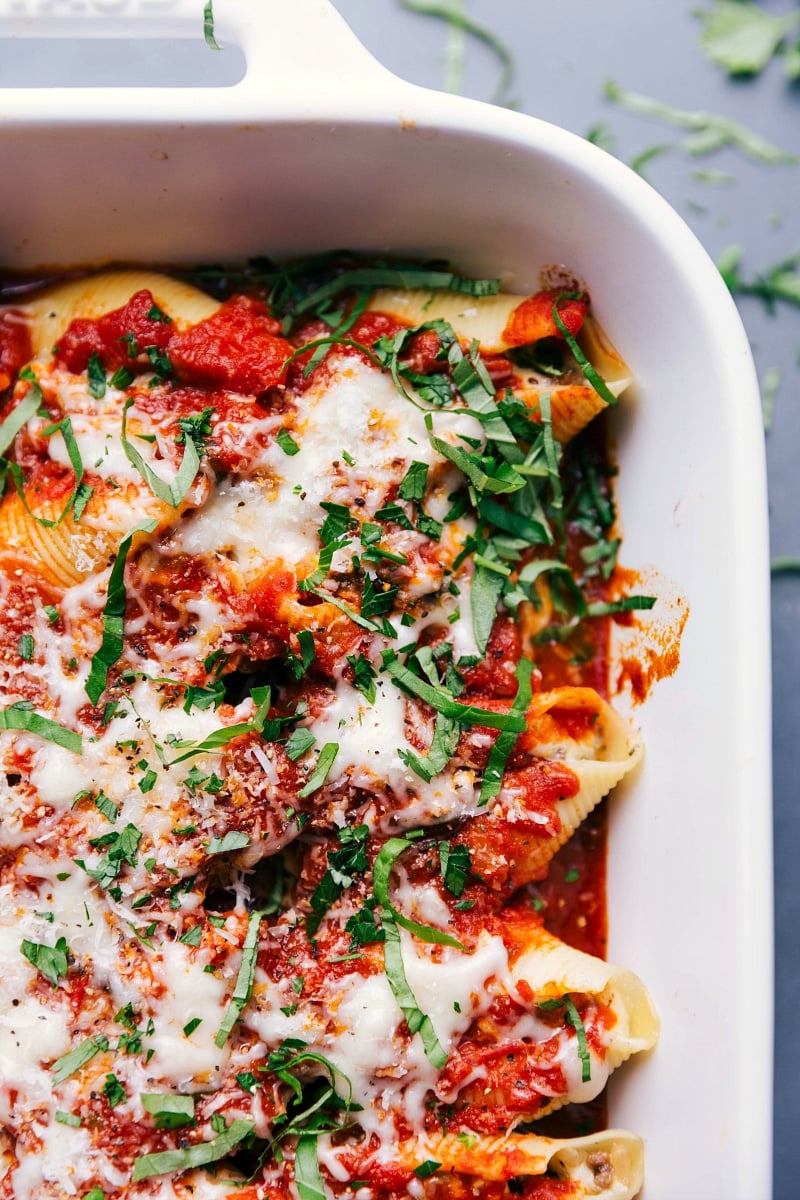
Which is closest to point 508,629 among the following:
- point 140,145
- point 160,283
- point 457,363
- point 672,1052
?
point 457,363

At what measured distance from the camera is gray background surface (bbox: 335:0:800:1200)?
125 inches

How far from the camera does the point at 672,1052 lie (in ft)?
8.37

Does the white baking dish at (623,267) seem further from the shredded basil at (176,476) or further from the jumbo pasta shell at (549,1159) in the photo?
the shredded basil at (176,476)

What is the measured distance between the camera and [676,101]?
3262 millimetres

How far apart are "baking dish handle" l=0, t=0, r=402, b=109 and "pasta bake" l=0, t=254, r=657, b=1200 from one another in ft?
1.72

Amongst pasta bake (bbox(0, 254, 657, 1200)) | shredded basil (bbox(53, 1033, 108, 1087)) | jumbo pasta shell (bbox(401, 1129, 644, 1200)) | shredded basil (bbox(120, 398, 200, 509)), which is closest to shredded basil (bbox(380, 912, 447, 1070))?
pasta bake (bbox(0, 254, 657, 1200))

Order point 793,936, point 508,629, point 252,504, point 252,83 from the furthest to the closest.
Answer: point 793,936, point 508,629, point 252,504, point 252,83

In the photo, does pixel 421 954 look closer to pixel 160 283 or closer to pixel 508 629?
pixel 508 629

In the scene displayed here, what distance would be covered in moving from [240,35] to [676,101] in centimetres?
153

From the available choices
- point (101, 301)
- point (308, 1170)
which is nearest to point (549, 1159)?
point (308, 1170)

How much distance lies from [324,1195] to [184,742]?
112 cm

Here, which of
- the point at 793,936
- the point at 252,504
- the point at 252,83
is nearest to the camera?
the point at 252,83

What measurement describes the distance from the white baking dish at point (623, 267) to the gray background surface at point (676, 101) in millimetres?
644

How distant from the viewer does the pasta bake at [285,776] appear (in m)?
2.45
